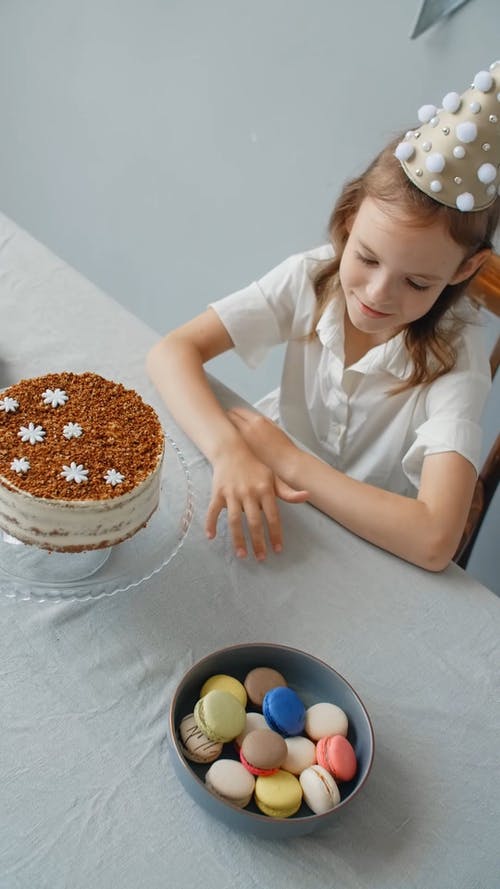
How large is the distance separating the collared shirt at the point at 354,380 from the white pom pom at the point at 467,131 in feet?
1.10

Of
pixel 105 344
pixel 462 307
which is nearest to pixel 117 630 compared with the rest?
pixel 105 344

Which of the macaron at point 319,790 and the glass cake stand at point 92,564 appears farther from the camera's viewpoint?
the glass cake stand at point 92,564

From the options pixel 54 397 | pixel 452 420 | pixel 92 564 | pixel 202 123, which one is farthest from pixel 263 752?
pixel 202 123

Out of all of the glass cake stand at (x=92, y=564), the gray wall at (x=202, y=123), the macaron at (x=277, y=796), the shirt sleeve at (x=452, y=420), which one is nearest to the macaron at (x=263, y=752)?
the macaron at (x=277, y=796)

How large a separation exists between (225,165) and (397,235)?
0.89 metres

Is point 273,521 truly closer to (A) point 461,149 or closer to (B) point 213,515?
(B) point 213,515

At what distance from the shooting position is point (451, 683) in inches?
31.3

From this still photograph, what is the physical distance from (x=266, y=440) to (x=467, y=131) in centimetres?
41

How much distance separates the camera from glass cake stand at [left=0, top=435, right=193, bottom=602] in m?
0.76

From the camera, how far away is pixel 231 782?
0.64m

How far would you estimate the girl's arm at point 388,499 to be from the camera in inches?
35.8

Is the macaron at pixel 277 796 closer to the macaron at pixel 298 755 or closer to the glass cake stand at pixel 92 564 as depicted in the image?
the macaron at pixel 298 755

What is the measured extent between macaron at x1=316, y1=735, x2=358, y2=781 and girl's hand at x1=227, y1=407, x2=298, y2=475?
370 millimetres

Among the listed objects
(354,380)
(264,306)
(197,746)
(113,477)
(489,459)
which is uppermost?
Result: (113,477)
